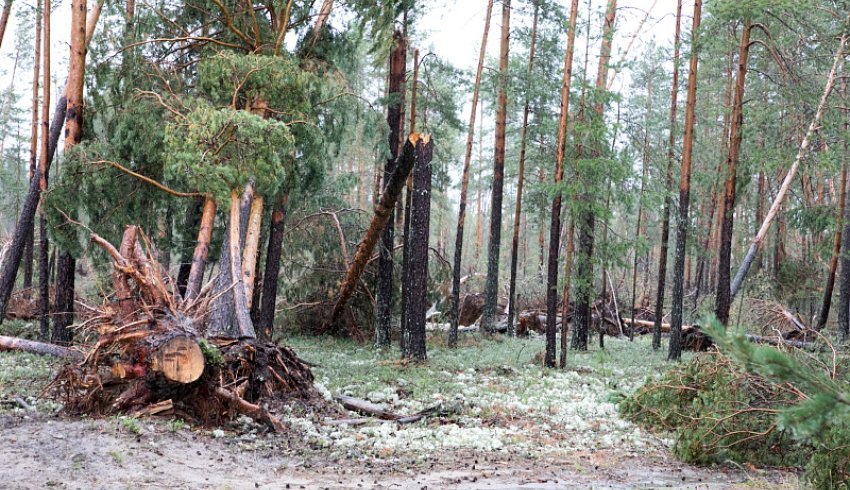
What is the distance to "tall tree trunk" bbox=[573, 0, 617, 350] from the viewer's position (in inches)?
540

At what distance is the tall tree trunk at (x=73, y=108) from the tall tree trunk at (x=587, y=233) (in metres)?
9.99

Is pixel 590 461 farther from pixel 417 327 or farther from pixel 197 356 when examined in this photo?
pixel 417 327

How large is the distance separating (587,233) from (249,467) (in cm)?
1159

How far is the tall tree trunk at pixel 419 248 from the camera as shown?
13.2 meters

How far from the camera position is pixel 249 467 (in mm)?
5977

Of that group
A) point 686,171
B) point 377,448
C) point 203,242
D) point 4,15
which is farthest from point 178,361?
point 686,171

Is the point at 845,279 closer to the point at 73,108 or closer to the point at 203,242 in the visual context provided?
the point at 203,242

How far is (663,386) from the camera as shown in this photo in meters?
8.43

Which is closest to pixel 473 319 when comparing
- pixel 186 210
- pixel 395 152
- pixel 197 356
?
pixel 395 152

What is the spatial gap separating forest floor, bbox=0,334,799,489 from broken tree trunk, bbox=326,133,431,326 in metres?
4.93

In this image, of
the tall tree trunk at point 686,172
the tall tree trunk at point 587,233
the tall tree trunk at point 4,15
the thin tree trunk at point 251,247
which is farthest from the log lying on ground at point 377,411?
the tall tree trunk at point 4,15

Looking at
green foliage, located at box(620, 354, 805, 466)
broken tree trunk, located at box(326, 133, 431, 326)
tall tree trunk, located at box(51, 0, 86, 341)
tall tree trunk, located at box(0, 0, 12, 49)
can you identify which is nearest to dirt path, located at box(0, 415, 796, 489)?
green foliage, located at box(620, 354, 805, 466)

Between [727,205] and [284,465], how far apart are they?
38.8 ft

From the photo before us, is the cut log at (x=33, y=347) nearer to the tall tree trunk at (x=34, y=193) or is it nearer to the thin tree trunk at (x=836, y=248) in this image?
the tall tree trunk at (x=34, y=193)
